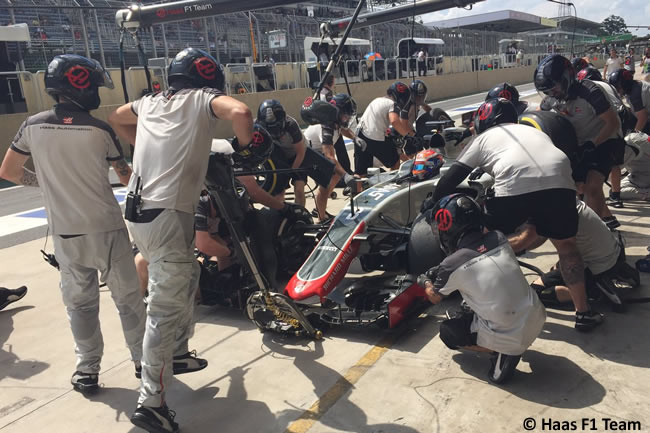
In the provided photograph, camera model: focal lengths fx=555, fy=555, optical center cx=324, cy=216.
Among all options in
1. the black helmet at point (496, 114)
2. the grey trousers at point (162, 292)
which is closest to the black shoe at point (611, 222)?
the black helmet at point (496, 114)

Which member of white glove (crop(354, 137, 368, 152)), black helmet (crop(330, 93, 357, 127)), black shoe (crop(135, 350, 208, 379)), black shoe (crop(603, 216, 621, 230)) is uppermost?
black helmet (crop(330, 93, 357, 127))

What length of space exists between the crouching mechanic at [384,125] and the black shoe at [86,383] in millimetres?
5204

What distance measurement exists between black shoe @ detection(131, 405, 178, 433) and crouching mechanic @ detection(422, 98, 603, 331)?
92.7 inches

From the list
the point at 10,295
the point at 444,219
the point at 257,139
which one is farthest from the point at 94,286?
the point at 444,219

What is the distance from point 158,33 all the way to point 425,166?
85.8 ft

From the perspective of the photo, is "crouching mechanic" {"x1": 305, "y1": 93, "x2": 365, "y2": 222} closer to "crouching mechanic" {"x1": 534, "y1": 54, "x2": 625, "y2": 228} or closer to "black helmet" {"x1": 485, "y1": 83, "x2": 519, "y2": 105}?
"black helmet" {"x1": 485, "y1": 83, "x2": 519, "y2": 105}

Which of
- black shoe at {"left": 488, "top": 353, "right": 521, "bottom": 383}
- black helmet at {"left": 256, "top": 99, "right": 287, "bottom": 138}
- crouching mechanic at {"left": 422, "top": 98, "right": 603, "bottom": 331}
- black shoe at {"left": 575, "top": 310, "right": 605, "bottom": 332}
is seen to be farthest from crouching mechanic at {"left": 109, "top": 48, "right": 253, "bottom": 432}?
black helmet at {"left": 256, "top": 99, "right": 287, "bottom": 138}

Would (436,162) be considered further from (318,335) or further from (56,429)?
(56,429)

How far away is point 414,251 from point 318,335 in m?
1.04

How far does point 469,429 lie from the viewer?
2.93 metres

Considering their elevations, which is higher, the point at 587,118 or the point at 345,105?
the point at 345,105

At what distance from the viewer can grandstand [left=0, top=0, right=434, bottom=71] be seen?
22.8m

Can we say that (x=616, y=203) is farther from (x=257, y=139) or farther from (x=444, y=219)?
(x=257, y=139)

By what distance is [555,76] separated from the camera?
5152 mm
